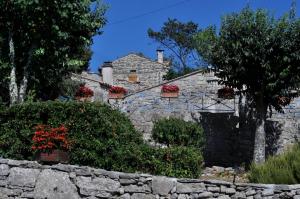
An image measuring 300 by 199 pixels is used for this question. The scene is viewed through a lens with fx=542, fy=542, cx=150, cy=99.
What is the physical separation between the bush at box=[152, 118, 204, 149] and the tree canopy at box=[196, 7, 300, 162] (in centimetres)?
180

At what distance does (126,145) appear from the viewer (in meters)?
11.1

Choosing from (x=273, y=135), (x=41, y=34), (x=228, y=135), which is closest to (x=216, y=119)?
(x=228, y=135)

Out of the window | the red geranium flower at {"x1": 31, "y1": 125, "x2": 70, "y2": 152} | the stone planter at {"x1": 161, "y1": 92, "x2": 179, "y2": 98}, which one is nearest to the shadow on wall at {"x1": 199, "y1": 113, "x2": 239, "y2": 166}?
the stone planter at {"x1": 161, "y1": 92, "x2": 179, "y2": 98}

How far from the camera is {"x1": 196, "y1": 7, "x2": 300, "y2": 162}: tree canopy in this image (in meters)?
14.8

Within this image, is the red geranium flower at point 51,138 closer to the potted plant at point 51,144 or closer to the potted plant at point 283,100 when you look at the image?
the potted plant at point 51,144

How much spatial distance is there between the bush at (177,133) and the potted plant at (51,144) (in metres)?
4.52

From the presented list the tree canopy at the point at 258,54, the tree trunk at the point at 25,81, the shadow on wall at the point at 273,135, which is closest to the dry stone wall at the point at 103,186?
the tree trunk at the point at 25,81

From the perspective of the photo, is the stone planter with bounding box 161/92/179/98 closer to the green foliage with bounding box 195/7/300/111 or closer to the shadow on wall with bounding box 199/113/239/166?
the shadow on wall with bounding box 199/113/239/166

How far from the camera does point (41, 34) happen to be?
14.9m

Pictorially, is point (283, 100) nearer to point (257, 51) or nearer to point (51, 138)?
point (257, 51)

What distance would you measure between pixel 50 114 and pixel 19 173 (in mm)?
1372

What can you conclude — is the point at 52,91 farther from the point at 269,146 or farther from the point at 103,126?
the point at 103,126

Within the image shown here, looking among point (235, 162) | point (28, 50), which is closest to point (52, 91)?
point (28, 50)

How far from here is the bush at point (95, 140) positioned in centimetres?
1055
